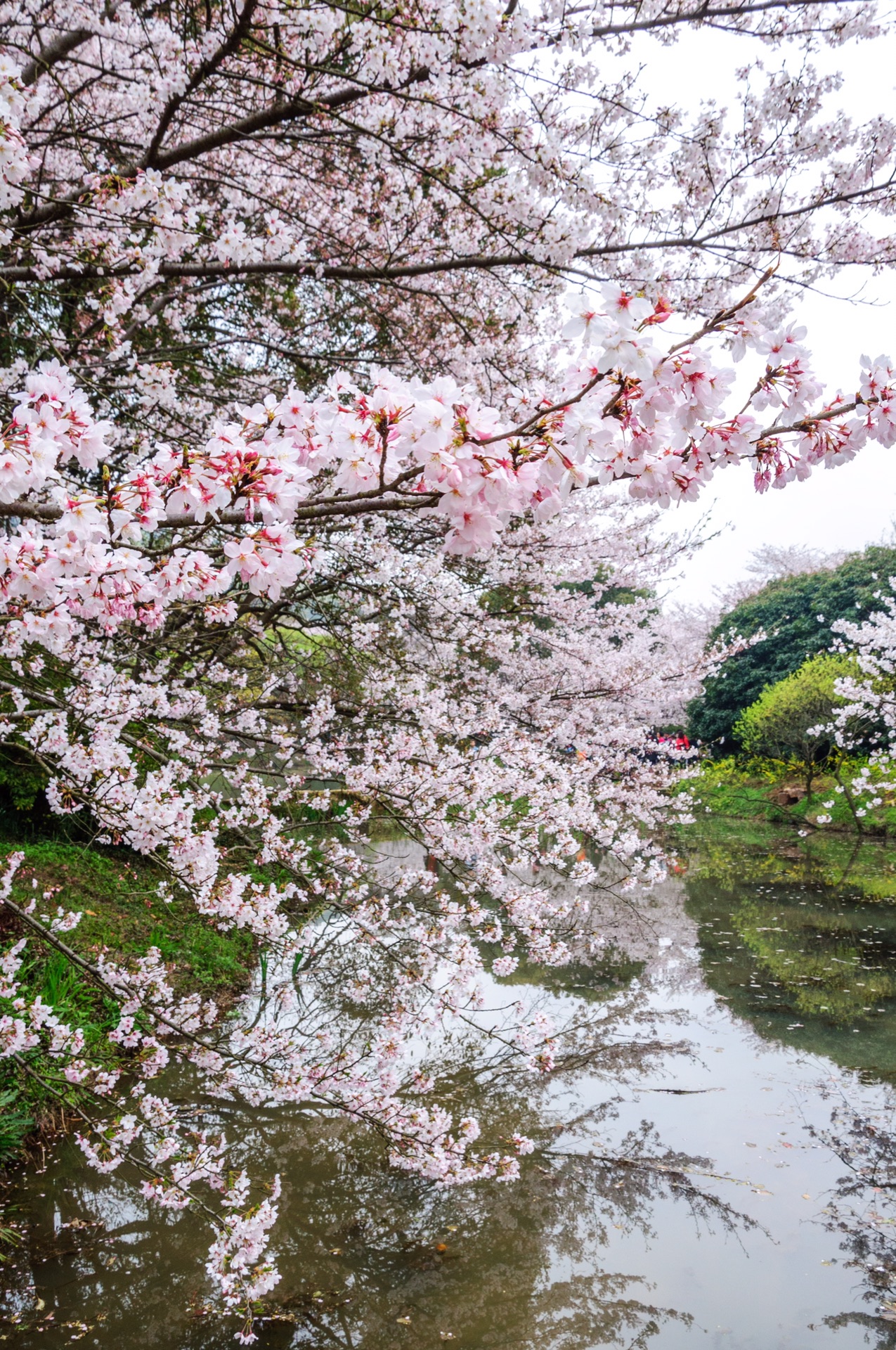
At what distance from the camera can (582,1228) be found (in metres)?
3.12

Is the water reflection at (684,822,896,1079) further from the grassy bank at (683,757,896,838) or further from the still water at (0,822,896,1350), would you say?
the grassy bank at (683,757,896,838)

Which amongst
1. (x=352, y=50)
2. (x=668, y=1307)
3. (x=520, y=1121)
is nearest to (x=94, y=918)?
(x=520, y=1121)

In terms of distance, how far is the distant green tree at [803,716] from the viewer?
1459 centimetres

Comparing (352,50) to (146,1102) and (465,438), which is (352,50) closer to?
(465,438)

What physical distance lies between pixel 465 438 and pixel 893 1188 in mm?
3964

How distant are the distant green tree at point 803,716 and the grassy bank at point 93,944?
11.8m

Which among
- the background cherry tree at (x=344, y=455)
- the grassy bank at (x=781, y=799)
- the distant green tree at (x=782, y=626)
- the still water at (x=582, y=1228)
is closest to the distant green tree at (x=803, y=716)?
the grassy bank at (x=781, y=799)

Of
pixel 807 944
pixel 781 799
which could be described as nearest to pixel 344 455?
pixel 807 944

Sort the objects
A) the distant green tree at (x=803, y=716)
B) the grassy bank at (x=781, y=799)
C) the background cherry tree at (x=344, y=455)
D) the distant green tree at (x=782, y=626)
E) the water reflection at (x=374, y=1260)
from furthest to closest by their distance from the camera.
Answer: the distant green tree at (x=782, y=626) → the distant green tree at (x=803, y=716) → the grassy bank at (x=781, y=799) → the water reflection at (x=374, y=1260) → the background cherry tree at (x=344, y=455)

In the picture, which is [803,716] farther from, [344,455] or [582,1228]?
[344,455]

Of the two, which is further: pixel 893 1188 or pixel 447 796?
pixel 447 796

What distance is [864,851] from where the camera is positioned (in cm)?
1161

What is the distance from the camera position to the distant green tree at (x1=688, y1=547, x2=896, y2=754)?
17.9 m

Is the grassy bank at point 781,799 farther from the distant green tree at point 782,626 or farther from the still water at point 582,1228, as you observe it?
the still water at point 582,1228
